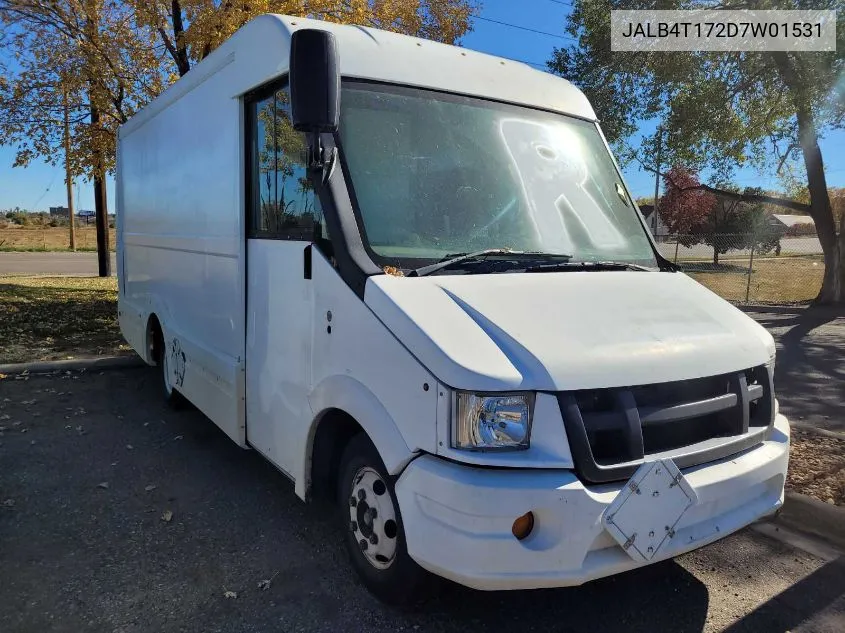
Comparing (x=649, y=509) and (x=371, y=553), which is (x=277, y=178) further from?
(x=649, y=509)

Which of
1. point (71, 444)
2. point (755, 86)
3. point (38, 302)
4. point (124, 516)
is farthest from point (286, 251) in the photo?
point (755, 86)

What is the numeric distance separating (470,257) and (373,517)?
127 cm

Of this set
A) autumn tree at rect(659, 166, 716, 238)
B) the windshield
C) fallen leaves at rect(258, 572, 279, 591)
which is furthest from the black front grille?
autumn tree at rect(659, 166, 716, 238)

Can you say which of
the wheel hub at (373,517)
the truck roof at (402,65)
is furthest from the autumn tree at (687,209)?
the wheel hub at (373,517)

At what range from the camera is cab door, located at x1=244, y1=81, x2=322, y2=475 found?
334 centimetres

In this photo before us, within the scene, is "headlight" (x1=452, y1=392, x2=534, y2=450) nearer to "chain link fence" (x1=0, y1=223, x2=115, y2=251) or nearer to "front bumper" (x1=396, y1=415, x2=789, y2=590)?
"front bumper" (x1=396, y1=415, x2=789, y2=590)

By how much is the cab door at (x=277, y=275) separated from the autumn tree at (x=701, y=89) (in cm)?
1123

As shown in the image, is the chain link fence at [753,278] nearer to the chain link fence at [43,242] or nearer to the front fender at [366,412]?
the front fender at [366,412]

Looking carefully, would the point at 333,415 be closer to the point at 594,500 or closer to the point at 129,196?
the point at 594,500

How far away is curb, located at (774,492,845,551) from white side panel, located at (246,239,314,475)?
119 inches

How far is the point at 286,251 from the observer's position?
11.5ft

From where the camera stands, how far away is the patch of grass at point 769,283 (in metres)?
17.8

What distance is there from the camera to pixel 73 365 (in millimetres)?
7715

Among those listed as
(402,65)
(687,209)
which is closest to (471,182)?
(402,65)
